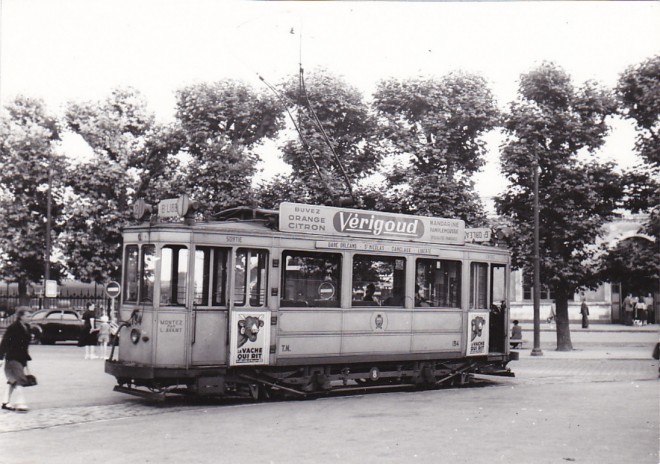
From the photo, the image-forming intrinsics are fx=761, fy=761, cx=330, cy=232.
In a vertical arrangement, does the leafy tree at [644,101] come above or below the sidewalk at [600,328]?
above

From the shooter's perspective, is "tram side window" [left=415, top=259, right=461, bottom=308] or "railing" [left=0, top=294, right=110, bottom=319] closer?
"tram side window" [left=415, top=259, right=461, bottom=308]

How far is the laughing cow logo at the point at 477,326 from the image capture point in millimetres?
15453

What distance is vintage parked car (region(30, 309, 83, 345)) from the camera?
89.5ft

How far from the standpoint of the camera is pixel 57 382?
15070 mm

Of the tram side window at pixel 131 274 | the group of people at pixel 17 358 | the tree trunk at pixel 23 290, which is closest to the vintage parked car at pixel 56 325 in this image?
the tree trunk at pixel 23 290

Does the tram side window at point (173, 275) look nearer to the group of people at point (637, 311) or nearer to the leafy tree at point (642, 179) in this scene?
the leafy tree at point (642, 179)

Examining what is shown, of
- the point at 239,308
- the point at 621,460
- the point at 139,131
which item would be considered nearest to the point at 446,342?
the point at 239,308

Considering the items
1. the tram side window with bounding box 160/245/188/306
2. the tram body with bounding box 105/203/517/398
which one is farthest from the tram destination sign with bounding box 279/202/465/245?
the tram side window with bounding box 160/245/188/306

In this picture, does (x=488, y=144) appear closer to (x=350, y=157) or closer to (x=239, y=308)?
(x=350, y=157)

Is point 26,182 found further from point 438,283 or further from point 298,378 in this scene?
point 298,378

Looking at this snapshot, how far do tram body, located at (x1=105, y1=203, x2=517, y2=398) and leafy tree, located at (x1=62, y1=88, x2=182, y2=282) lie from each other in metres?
16.1

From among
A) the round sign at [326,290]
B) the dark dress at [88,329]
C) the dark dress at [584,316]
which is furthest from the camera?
the dark dress at [584,316]

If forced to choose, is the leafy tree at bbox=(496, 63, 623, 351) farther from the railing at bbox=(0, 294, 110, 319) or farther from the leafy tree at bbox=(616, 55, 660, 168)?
the railing at bbox=(0, 294, 110, 319)

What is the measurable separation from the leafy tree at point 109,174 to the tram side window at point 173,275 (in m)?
17.1
